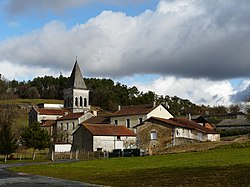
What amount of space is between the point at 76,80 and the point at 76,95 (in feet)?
14.1

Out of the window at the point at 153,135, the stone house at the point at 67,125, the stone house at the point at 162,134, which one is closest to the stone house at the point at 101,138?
the stone house at the point at 162,134

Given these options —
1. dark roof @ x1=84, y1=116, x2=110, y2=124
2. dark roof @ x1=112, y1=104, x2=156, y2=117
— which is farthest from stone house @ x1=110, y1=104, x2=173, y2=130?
dark roof @ x1=84, y1=116, x2=110, y2=124

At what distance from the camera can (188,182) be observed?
76.8ft

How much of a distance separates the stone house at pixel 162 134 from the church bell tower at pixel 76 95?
145 ft

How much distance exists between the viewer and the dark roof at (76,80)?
122800 millimetres

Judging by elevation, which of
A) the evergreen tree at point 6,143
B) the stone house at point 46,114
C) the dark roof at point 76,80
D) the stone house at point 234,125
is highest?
the dark roof at point 76,80

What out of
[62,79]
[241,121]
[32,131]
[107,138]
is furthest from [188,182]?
[62,79]

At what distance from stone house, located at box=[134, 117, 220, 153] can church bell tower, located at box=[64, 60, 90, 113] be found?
44.3 metres

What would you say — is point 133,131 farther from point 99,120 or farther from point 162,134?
point 99,120

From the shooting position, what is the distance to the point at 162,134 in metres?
75.0

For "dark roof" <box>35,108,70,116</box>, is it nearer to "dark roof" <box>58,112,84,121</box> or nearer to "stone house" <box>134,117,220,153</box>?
"dark roof" <box>58,112,84,121</box>

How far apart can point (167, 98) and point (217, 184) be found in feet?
500

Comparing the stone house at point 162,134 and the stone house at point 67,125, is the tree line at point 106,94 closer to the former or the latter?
the stone house at point 67,125

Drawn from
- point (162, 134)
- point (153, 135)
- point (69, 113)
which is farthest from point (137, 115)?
point (69, 113)
